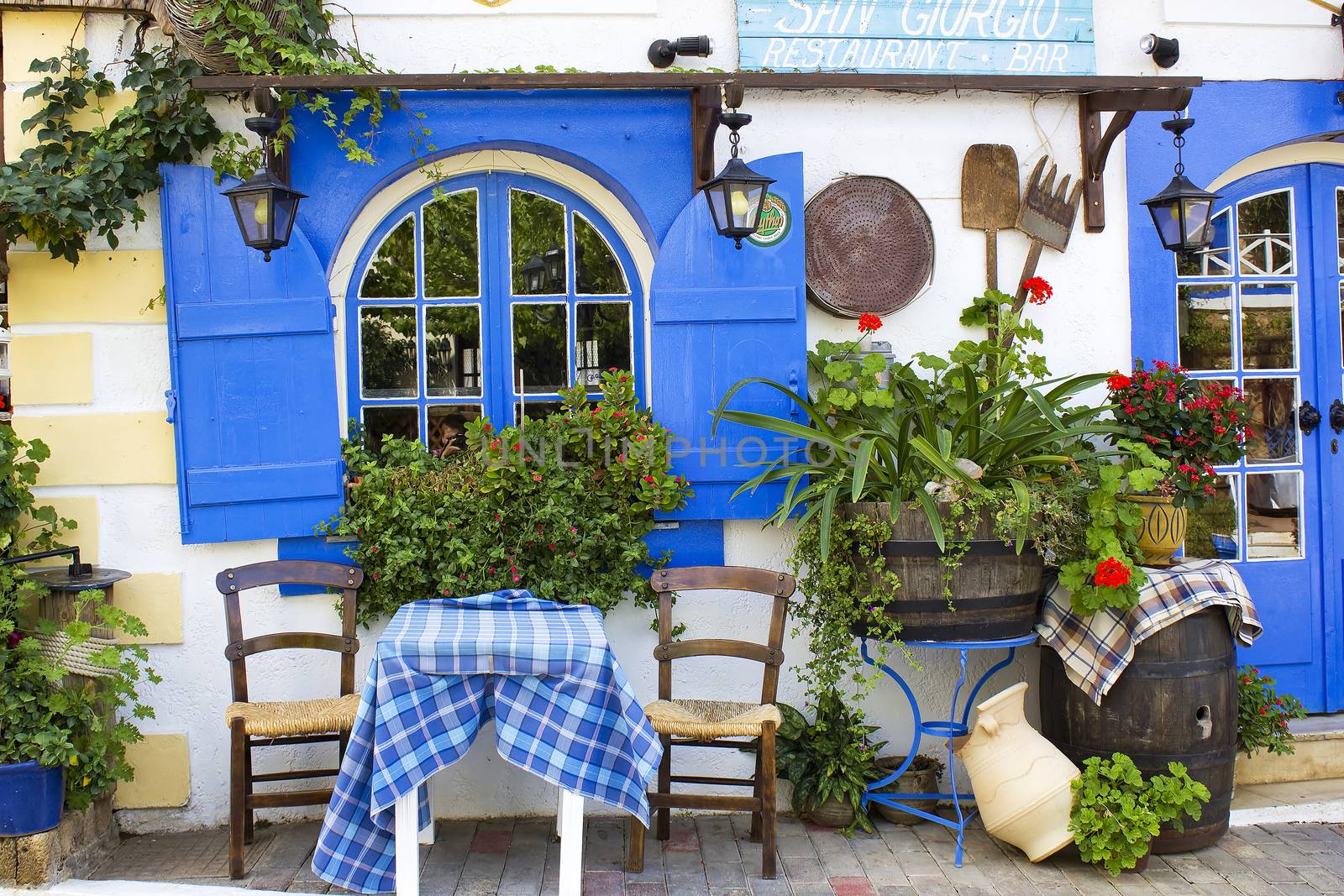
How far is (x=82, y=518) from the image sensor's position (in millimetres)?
3977

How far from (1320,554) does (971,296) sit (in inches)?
75.9

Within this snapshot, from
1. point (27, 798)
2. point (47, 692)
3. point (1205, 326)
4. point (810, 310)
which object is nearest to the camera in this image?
point (27, 798)

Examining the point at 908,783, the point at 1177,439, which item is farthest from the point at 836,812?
the point at 1177,439

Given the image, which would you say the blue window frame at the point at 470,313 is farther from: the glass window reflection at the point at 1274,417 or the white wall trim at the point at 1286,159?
the glass window reflection at the point at 1274,417

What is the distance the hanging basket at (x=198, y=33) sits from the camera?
3648mm

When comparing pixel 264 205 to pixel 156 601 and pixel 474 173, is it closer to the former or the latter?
pixel 474 173

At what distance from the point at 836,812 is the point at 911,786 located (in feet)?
1.07

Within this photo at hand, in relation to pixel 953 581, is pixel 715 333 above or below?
above

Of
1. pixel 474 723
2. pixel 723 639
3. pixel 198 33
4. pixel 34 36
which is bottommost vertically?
pixel 474 723

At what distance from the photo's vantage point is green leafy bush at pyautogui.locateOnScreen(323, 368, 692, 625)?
3.84 m

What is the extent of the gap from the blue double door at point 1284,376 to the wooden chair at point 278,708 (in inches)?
138

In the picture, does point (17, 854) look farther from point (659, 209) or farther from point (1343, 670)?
point (1343, 670)

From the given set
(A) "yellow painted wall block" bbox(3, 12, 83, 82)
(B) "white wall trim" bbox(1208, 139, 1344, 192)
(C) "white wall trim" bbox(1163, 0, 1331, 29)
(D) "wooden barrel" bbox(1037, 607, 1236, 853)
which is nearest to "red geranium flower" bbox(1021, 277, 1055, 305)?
(B) "white wall trim" bbox(1208, 139, 1344, 192)

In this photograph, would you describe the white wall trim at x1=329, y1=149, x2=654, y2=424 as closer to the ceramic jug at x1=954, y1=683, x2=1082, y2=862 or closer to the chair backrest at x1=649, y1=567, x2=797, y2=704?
the chair backrest at x1=649, y1=567, x2=797, y2=704
